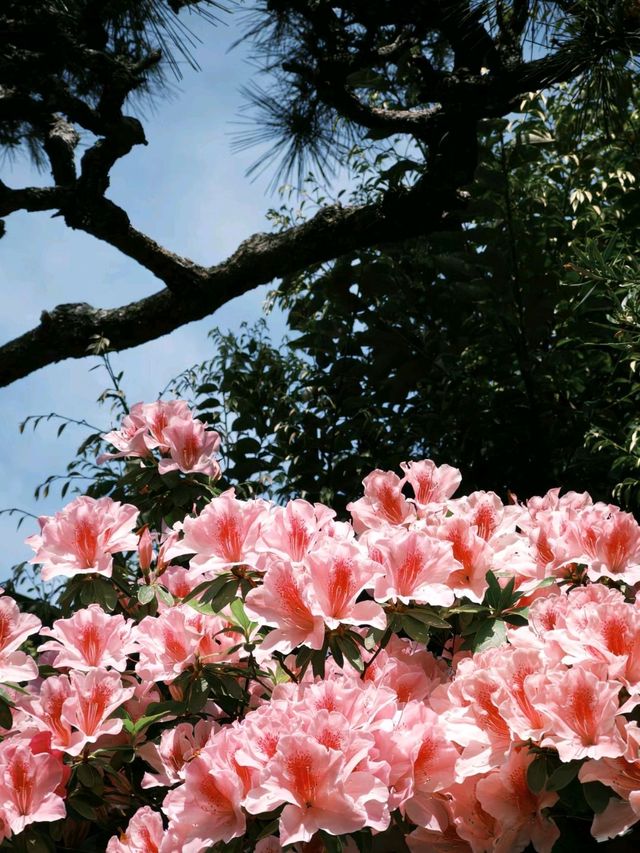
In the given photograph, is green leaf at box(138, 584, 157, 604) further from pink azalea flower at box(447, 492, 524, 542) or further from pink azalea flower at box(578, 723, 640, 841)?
pink azalea flower at box(578, 723, 640, 841)

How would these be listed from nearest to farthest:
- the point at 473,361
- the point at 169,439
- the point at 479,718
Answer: the point at 479,718 → the point at 169,439 → the point at 473,361

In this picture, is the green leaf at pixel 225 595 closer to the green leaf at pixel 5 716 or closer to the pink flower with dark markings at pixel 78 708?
the pink flower with dark markings at pixel 78 708

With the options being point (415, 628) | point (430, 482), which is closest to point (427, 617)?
point (415, 628)

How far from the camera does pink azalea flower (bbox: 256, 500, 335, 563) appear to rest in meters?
1.09

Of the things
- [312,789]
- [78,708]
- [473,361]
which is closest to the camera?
[312,789]

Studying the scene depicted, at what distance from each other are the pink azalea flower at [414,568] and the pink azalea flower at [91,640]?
35cm

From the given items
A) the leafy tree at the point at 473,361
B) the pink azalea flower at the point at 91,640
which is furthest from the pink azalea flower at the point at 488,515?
the leafy tree at the point at 473,361

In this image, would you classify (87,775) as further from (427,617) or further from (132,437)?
(132,437)

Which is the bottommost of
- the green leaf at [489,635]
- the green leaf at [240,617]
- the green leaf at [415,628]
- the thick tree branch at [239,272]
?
the green leaf at [489,635]

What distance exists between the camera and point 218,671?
3.80 ft

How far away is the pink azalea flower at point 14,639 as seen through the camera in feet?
3.75

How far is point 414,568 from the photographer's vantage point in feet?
3.45

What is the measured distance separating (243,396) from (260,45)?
6.15ft

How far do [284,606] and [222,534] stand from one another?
164mm
